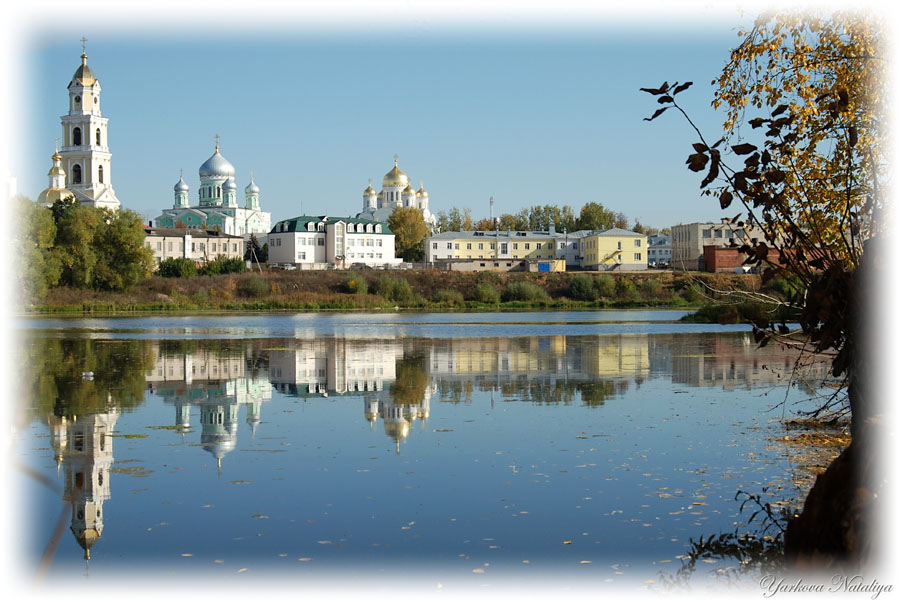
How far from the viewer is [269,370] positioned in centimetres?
1908

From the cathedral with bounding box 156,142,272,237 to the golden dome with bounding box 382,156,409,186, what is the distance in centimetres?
1977

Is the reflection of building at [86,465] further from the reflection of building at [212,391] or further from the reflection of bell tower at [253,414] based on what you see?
the reflection of bell tower at [253,414]

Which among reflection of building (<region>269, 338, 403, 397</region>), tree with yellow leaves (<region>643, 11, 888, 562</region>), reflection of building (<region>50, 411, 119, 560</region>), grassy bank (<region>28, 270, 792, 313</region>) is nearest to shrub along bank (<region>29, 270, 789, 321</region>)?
grassy bank (<region>28, 270, 792, 313</region>)

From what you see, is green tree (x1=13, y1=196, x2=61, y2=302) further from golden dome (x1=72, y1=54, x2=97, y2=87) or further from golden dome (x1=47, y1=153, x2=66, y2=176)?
golden dome (x1=72, y1=54, x2=97, y2=87)

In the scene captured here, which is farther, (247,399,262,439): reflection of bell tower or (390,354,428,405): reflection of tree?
(390,354,428,405): reflection of tree

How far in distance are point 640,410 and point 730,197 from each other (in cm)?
621

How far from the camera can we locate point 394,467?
30.0 feet

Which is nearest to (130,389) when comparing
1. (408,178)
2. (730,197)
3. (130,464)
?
(130,464)

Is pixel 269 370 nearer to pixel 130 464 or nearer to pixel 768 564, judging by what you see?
pixel 130 464

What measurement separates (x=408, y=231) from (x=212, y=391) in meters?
97.0

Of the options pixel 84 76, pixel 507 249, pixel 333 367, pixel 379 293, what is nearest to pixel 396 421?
pixel 333 367

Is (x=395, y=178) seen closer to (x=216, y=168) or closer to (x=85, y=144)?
(x=216, y=168)

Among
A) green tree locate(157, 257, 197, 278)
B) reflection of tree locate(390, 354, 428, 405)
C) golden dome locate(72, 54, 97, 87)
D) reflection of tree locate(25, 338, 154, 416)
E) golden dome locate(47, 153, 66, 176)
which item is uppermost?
golden dome locate(72, 54, 97, 87)

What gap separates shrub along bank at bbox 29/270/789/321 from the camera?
6162 centimetres
